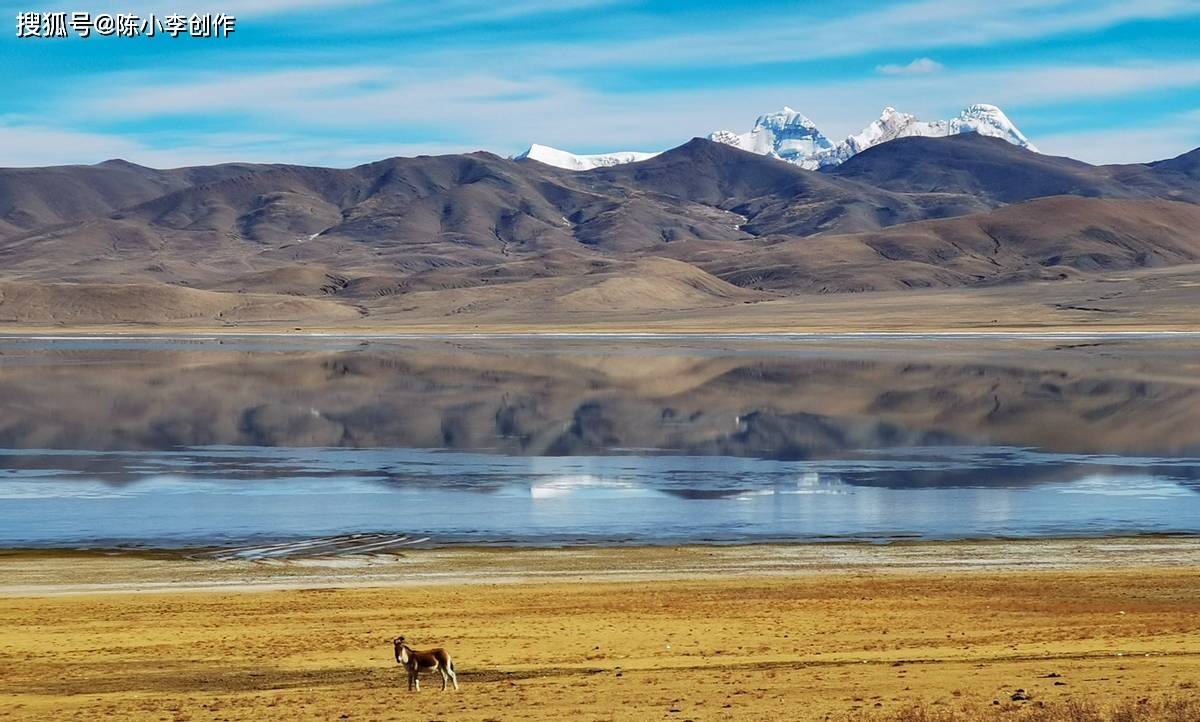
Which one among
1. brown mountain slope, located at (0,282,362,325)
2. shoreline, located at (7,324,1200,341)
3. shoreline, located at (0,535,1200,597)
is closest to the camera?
shoreline, located at (0,535,1200,597)

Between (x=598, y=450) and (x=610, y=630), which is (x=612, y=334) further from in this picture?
(x=610, y=630)

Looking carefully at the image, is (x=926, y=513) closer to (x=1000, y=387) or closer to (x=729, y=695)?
(x=729, y=695)

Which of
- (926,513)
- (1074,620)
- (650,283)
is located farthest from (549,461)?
(650,283)

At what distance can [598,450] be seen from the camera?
36781 millimetres

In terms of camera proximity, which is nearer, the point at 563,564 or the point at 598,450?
the point at 563,564

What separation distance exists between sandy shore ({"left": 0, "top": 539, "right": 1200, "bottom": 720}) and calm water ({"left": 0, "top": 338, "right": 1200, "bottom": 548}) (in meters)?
2.91

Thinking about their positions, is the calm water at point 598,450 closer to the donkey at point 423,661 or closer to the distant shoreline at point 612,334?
the donkey at point 423,661

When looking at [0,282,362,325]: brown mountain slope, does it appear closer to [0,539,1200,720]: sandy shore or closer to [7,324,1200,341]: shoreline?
[7,324,1200,341]: shoreline

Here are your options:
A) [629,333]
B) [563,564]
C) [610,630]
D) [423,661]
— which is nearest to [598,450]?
[563,564]

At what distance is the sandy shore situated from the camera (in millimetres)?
12164

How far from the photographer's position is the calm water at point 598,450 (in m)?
25.3

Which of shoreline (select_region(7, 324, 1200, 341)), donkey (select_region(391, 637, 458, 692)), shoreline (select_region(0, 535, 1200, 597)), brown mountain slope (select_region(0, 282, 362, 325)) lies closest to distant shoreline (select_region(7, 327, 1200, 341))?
shoreline (select_region(7, 324, 1200, 341))

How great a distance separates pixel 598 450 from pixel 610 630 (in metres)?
21.5

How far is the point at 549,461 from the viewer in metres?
34.5
